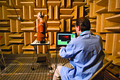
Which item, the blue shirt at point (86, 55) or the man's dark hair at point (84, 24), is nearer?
the blue shirt at point (86, 55)

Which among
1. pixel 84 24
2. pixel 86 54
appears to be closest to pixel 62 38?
pixel 84 24

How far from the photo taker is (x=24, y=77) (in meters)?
1.56

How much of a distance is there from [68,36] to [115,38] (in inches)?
37.4

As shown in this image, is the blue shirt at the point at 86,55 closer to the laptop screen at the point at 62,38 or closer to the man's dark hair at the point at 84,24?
the man's dark hair at the point at 84,24

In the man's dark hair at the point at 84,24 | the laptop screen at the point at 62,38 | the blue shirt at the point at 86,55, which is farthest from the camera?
the laptop screen at the point at 62,38

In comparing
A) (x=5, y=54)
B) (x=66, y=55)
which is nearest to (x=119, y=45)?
(x=66, y=55)

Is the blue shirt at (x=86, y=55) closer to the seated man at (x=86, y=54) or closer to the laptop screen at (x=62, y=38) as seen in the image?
the seated man at (x=86, y=54)

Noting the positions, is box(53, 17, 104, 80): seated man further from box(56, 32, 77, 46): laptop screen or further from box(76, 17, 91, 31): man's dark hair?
box(56, 32, 77, 46): laptop screen

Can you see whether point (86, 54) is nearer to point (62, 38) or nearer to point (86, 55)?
point (86, 55)

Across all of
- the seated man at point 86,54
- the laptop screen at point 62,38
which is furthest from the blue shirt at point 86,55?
the laptop screen at point 62,38

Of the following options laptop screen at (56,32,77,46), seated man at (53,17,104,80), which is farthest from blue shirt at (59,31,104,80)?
laptop screen at (56,32,77,46)

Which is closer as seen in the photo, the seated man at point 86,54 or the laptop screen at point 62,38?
the seated man at point 86,54

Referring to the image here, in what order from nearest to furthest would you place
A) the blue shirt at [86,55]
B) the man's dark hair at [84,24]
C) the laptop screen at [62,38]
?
1. the blue shirt at [86,55]
2. the man's dark hair at [84,24]
3. the laptop screen at [62,38]

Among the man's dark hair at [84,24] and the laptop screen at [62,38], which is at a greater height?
the man's dark hair at [84,24]
